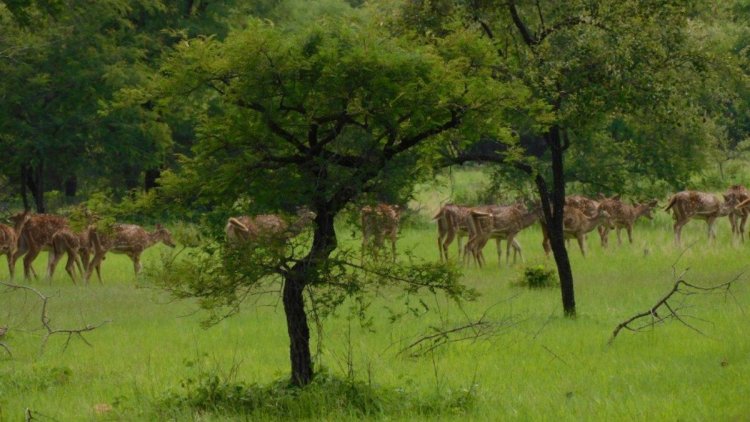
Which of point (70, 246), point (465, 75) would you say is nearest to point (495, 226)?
point (70, 246)

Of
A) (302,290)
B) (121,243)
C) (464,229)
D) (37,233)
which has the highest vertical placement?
(37,233)

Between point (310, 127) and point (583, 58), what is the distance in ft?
19.9

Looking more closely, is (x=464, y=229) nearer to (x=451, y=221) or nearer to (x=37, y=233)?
(x=451, y=221)

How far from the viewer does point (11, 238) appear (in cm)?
2567

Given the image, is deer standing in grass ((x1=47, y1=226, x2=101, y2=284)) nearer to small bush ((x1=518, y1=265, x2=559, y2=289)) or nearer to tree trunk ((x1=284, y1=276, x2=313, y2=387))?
small bush ((x1=518, y1=265, x2=559, y2=289))

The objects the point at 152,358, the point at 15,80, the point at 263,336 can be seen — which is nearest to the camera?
the point at 152,358

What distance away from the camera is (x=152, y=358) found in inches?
585

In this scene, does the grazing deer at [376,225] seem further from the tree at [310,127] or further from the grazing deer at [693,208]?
the grazing deer at [693,208]

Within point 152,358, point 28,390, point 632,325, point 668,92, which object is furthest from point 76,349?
point 668,92

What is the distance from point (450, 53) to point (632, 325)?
6499 millimetres

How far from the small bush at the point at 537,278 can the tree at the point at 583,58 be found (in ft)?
14.7

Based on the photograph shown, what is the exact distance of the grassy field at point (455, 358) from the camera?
10.8 metres

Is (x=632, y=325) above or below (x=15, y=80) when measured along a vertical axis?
below

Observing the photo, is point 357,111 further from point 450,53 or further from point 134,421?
point 134,421
